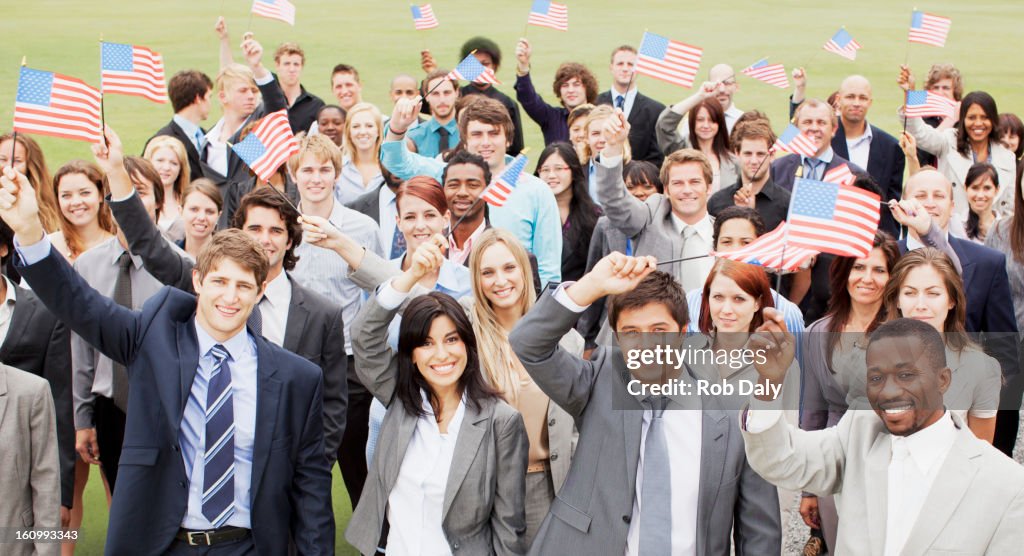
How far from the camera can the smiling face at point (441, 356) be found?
5.02 metres

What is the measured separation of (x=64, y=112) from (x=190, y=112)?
148 inches

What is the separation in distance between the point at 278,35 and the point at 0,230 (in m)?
20.9

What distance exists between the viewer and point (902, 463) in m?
3.87

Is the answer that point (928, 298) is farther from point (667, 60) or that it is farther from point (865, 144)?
point (667, 60)

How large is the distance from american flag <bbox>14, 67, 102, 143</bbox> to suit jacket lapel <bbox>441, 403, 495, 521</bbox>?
3.11m

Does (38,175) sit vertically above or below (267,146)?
below

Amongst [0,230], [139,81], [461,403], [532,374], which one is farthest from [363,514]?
[139,81]

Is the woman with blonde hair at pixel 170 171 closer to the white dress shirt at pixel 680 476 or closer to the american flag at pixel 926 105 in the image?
the white dress shirt at pixel 680 476

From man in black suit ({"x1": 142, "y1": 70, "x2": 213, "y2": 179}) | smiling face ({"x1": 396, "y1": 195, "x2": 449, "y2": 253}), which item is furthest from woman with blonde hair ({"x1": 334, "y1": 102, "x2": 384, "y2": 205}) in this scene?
smiling face ({"x1": 396, "y1": 195, "x2": 449, "y2": 253})

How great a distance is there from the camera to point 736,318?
5793 millimetres

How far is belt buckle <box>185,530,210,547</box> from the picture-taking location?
471 centimetres

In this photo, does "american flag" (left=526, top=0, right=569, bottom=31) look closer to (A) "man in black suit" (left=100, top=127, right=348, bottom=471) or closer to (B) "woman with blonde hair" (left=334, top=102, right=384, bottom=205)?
(B) "woman with blonde hair" (left=334, top=102, right=384, bottom=205)

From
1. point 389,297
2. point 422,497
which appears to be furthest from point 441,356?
point 422,497

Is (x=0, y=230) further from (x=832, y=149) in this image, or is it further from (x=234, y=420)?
(x=832, y=149)
